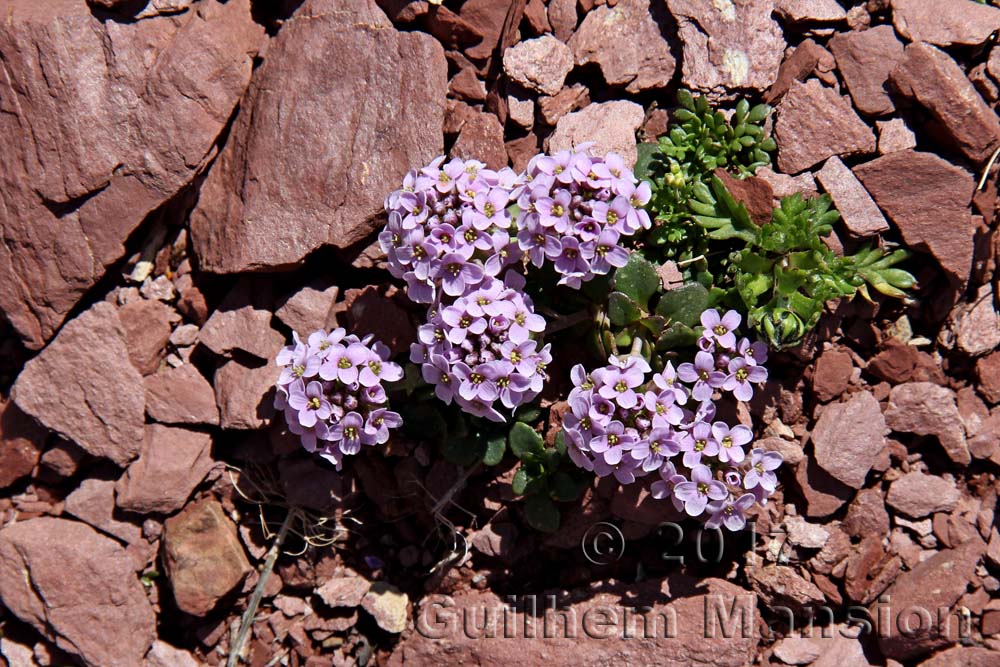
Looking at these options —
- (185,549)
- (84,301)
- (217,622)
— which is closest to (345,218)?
(84,301)

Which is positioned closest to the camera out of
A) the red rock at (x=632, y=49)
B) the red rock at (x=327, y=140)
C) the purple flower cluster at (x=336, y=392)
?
the purple flower cluster at (x=336, y=392)

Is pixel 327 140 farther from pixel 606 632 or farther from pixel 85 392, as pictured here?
pixel 606 632

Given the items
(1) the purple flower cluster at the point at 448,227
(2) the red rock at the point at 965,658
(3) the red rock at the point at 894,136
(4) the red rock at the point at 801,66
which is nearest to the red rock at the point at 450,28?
(1) the purple flower cluster at the point at 448,227

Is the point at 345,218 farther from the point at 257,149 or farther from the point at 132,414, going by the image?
the point at 132,414

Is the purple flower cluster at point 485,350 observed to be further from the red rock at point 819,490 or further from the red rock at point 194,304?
the red rock at point 819,490

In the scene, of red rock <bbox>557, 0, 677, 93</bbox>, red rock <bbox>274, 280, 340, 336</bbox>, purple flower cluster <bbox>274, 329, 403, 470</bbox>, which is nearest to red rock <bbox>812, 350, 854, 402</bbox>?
red rock <bbox>557, 0, 677, 93</bbox>

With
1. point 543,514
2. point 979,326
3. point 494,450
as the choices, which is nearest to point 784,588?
point 543,514

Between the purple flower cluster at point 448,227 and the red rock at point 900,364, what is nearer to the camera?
the purple flower cluster at point 448,227
